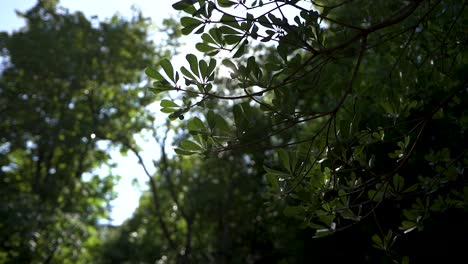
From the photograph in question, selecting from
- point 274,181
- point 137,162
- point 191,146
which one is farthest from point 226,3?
point 137,162

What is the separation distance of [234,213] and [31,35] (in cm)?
693

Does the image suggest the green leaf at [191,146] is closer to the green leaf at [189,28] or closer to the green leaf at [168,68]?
the green leaf at [168,68]

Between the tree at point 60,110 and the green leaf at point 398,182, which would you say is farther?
the tree at point 60,110

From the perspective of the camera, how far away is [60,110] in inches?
492

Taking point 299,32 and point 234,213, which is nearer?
point 299,32

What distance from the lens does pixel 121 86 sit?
12.5 m

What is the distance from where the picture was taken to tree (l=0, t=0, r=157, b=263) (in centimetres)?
1103

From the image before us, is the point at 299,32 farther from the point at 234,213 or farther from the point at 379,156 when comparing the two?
the point at 234,213

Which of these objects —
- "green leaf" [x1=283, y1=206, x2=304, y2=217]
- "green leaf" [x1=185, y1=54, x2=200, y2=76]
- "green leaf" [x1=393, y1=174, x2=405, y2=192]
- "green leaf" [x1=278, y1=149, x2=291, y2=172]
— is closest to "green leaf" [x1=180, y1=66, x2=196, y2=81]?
"green leaf" [x1=185, y1=54, x2=200, y2=76]

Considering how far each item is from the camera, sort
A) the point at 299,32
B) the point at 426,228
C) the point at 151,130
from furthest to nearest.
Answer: the point at 151,130
the point at 426,228
the point at 299,32

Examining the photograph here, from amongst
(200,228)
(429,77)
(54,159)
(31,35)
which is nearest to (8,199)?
(54,159)

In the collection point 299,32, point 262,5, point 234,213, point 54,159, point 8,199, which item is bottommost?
point 299,32

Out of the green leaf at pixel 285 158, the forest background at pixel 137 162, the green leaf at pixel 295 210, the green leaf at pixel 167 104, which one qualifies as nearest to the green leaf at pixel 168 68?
the green leaf at pixel 167 104

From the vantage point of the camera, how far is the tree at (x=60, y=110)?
11033mm
